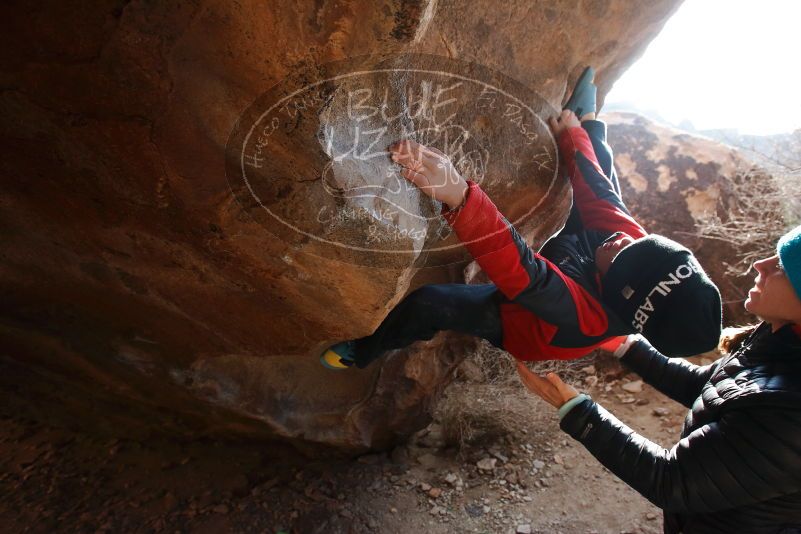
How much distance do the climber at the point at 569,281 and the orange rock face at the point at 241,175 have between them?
134mm

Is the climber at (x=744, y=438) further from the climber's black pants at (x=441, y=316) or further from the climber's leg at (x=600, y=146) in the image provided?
the climber's leg at (x=600, y=146)

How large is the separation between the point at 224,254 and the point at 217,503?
152 centimetres

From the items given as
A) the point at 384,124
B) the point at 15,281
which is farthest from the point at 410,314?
the point at 15,281

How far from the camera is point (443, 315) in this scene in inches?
70.7

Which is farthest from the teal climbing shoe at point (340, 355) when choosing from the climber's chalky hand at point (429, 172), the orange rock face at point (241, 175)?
the climber's chalky hand at point (429, 172)

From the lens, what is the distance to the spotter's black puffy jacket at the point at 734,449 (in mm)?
1030

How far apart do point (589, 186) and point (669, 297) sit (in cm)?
79

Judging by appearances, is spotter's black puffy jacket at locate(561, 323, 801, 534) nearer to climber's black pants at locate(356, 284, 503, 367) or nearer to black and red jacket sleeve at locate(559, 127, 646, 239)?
climber's black pants at locate(356, 284, 503, 367)

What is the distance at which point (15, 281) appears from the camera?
1.70 m

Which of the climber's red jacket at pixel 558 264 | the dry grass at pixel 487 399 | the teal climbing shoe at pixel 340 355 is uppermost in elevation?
the climber's red jacket at pixel 558 264

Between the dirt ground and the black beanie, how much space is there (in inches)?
57.8

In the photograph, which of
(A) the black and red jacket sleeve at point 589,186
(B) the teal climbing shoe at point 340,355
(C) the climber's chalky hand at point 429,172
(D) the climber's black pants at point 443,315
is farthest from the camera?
(B) the teal climbing shoe at point 340,355

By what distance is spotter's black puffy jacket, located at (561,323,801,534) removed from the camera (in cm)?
103

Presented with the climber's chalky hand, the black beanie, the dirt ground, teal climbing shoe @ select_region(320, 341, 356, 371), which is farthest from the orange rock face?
the black beanie
